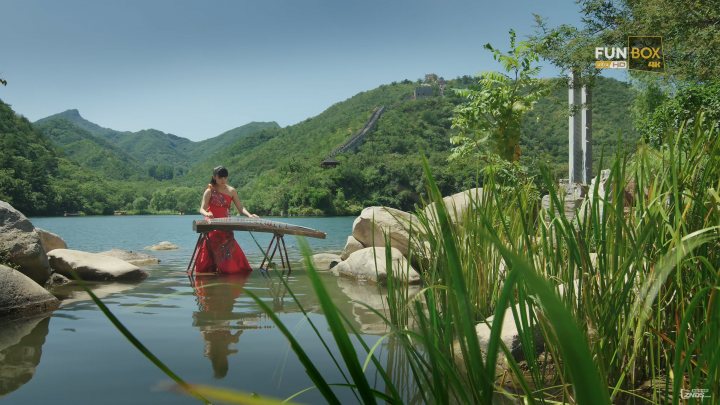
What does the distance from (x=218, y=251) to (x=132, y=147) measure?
145794 millimetres

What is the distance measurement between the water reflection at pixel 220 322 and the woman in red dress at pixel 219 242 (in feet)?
6.09

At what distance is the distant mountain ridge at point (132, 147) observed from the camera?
292 feet

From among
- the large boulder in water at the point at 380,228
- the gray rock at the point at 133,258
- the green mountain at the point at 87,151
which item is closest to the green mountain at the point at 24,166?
the green mountain at the point at 87,151

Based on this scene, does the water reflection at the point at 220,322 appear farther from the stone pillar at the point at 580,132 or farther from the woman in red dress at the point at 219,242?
Answer: the stone pillar at the point at 580,132

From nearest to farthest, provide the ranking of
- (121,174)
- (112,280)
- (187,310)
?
1. (187,310)
2. (112,280)
3. (121,174)

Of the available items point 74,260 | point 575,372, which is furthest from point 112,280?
point 575,372

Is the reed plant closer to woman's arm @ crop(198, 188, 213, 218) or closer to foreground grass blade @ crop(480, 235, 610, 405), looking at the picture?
foreground grass blade @ crop(480, 235, 610, 405)

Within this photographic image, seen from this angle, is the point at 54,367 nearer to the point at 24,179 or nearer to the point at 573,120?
the point at 573,120

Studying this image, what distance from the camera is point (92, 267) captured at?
7.69m

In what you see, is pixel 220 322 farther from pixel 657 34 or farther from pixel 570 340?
pixel 657 34

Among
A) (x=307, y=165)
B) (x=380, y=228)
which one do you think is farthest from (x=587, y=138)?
(x=307, y=165)

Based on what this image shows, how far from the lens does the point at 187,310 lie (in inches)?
208

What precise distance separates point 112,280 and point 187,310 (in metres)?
2.94

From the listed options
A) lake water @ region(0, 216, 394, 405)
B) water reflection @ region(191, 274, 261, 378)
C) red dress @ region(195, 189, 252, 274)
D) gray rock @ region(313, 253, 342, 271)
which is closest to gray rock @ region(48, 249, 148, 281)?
red dress @ region(195, 189, 252, 274)
